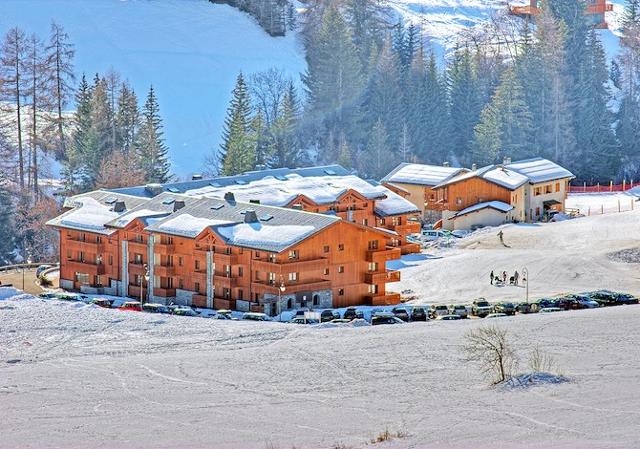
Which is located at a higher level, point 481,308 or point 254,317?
point 481,308

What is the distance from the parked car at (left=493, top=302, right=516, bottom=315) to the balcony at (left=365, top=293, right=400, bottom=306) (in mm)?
6890

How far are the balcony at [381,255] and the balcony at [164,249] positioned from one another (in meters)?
8.94

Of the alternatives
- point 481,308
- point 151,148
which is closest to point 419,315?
point 481,308

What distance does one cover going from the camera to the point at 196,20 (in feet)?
405

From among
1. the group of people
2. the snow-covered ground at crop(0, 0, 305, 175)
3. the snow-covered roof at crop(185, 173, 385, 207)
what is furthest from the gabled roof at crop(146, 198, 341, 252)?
the snow-covered ground at crop(0, 0, 305, 175)

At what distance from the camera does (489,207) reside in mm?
87062

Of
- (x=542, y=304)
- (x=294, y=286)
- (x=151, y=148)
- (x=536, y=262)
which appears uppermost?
(x=151, y=148)

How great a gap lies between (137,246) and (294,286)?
30.2 ft

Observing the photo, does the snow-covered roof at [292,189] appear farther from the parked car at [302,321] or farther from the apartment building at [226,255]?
the parked car at [302,321]

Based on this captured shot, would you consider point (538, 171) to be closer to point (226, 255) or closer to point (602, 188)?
point (602, 188)

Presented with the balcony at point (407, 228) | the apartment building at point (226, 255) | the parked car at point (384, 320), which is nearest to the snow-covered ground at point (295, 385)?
the parked car at point (384, 320)

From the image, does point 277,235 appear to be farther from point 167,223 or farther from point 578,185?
point 578,185

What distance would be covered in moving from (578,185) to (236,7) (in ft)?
117

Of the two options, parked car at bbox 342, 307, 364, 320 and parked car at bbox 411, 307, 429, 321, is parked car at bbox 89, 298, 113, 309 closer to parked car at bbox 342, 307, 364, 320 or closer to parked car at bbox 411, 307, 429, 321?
parked car at bbox 342, 307, 364, 320
